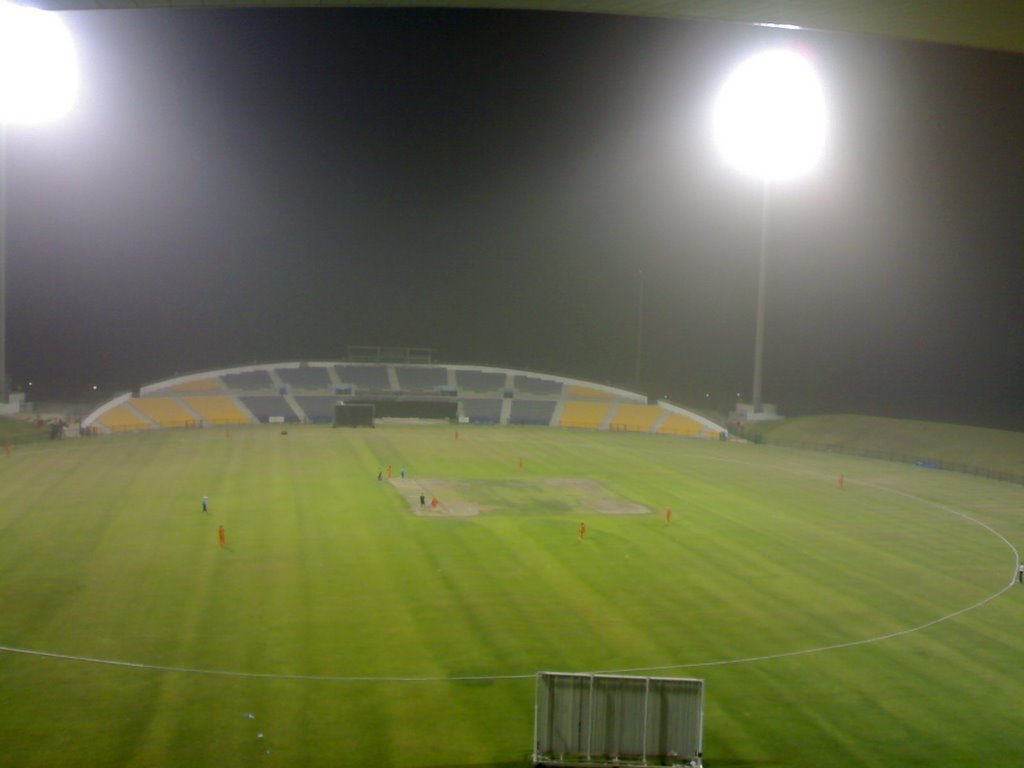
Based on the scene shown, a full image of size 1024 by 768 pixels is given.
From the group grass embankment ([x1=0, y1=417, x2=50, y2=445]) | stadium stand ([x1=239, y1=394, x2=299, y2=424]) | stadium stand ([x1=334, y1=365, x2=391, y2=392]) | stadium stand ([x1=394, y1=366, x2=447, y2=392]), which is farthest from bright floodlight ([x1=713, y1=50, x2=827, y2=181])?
grass embankment ([x1=0, y1=417, x2=50, y2=445])

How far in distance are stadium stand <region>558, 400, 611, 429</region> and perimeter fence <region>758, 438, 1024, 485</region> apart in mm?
15865

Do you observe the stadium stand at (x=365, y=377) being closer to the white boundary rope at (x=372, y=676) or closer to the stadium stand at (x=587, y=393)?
the stadium stand at (x=587, y=393)

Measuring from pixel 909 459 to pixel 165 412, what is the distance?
188 ft

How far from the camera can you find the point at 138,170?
249ft

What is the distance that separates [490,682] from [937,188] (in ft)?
206

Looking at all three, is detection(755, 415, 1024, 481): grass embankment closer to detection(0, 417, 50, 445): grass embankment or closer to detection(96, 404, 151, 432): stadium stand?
detection(96, 404, 151, 432): stadium stand

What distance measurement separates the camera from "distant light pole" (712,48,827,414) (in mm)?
63781

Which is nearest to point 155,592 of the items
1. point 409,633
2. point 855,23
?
point 409,633

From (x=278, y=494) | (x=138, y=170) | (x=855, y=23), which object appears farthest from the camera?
(x=138, y=170)

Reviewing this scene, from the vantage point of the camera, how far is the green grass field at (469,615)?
16344 mm

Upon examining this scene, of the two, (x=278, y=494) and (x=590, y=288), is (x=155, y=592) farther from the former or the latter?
(x=590, y=288)

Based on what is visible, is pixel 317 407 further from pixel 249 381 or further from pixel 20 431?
pixel 20 431

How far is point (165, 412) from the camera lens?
71.2 meters

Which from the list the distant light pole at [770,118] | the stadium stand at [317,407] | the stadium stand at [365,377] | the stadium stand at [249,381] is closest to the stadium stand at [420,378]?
the stadium stand at [365,377]
